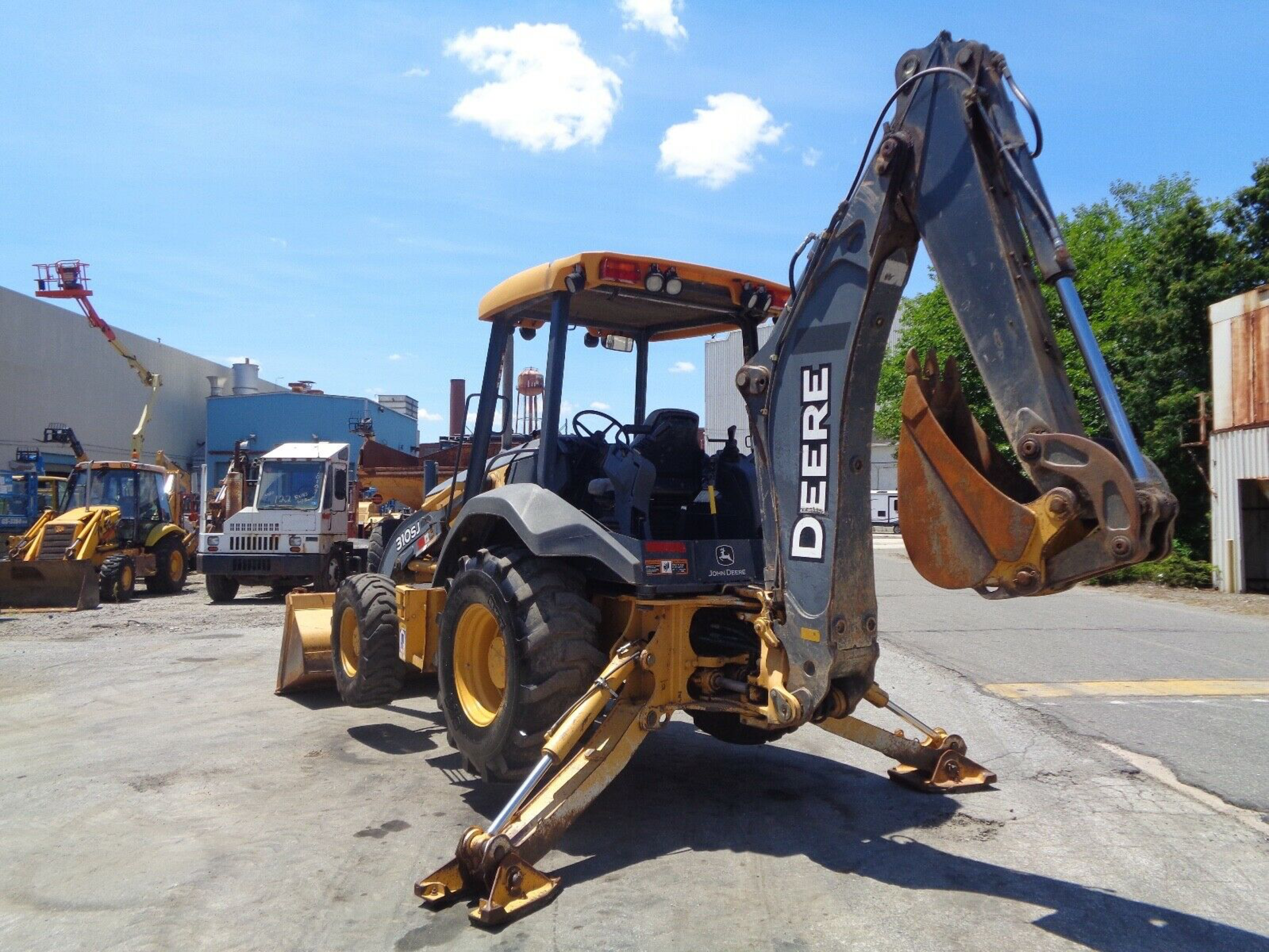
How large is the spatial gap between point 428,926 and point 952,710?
5303mm

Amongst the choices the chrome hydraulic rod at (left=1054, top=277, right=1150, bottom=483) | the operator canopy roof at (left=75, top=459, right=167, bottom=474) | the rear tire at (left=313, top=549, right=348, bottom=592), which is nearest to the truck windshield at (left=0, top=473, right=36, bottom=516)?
the operator canopy roof at (left=75, top=459, right=167, bottom=474)

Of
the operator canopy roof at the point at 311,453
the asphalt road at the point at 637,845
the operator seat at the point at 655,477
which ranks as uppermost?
the operator canopy roof at the point at 311,453

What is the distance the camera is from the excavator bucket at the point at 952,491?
359 centimetres

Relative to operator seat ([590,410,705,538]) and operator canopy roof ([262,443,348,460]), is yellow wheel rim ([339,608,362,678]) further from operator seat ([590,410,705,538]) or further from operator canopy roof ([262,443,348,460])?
operator canopy roof ([262,443,348,460])

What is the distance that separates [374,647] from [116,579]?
40.5 ft

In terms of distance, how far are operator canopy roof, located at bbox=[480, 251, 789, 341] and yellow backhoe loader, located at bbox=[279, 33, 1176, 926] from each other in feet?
0.06

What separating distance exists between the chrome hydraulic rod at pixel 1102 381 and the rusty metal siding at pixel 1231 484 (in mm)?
17140

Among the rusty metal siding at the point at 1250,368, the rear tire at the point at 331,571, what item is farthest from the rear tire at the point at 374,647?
the rusty metal siding at the point at 1250,368

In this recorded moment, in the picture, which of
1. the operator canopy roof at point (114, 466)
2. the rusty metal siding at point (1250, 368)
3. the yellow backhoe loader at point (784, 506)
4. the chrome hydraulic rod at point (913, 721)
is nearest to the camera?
the yellow backhoe loader at point (784, 506)

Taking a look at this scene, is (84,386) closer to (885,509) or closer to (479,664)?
(885,509)

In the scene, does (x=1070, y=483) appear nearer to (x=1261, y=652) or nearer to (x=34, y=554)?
(x=1261, y=652)

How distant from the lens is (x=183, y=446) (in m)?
43.6

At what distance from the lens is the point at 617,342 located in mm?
6871

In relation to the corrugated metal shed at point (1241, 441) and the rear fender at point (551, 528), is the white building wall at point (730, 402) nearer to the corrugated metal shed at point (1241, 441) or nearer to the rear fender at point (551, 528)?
the rear fender at point (551, 528)
